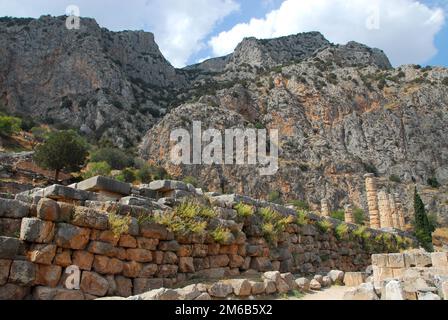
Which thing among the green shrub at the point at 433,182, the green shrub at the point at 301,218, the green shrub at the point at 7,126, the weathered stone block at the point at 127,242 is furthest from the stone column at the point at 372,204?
the green shrub at the point at 7,126

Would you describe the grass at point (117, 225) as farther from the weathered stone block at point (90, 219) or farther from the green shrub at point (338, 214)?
the green shrub at point (338, 214)

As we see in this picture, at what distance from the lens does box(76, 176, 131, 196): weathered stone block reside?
8680mm

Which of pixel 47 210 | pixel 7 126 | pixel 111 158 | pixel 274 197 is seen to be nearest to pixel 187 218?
pixel 47 210

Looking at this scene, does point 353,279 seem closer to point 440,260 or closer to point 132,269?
point 440,260

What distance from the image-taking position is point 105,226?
23.6 feet

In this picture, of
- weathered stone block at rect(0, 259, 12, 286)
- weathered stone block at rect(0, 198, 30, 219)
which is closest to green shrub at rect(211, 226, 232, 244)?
weathered stone block at rect(0, 198, 30, 219)

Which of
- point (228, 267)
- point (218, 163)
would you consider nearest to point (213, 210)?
point (228, 267)

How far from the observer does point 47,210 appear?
655 centimetres

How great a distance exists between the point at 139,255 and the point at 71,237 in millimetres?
1371

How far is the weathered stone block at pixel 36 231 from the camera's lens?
20.6 feet

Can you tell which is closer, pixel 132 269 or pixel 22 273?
pixel 22 273
